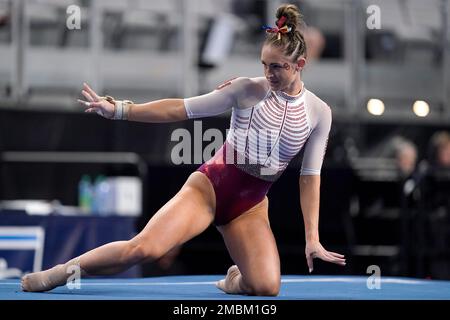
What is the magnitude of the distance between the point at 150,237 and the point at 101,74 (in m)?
4.28

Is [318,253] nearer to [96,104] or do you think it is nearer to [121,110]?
[121,110]

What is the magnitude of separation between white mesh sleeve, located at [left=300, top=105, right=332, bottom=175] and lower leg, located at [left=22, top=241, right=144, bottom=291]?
96cm

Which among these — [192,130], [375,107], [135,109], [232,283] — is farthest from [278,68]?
[375,107]

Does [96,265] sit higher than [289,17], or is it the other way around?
[289,17]

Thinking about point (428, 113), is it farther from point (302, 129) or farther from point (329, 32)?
point (302, 129)

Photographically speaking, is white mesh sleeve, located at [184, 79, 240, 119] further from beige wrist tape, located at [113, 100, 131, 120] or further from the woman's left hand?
the woman's left hand

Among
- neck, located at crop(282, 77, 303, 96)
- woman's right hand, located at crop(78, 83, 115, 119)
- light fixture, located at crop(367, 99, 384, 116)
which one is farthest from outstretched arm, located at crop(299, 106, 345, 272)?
light fixture, located at crop(367, 99, 384, 116)

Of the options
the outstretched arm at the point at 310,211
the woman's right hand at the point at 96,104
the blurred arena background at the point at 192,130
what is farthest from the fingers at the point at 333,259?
the blurred arena background at the point at 192,130

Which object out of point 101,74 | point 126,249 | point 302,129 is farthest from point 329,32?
point 126,249

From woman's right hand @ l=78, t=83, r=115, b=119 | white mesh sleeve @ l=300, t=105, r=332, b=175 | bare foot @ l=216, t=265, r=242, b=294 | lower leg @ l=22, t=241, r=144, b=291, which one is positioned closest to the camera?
woman's right hand @ l=78, t=83, r=115, b=119

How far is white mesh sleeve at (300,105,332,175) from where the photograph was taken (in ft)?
13.8

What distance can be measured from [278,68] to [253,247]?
2.84 feet

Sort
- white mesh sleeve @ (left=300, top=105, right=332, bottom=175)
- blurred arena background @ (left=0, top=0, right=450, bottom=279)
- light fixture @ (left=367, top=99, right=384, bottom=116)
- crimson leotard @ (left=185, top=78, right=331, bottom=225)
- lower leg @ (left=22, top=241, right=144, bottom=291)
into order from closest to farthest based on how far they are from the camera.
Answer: lower leg @ (left=22, top=241, right=144, bottom=291)
crimson leotard @ (left=185, top=78, right=331, bottom=225)
white mesh sleeve @ (left=300, top=105, right=332, bottom=175)
blurred arena background @ (left=0, top=0, right=450, bottom=279)
light fixture @ (left=367, top=99, right=384, bottom=116)

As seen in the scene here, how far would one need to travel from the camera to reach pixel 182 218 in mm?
3973
